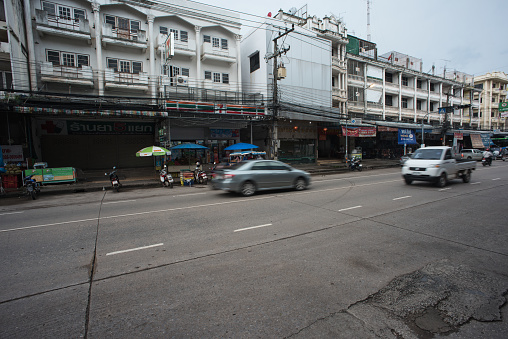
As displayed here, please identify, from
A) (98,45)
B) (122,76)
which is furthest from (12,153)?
(98,45)

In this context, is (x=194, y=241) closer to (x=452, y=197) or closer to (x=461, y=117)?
(x=452, y=197)

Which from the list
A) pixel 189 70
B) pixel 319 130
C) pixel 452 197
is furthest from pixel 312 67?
pixel 452 197

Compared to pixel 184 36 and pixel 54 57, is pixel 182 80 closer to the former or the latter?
pixel 184 36

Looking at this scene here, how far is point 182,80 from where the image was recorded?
19984mm

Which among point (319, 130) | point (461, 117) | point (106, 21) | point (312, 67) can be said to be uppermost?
point (106, 21)

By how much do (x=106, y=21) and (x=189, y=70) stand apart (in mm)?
6599

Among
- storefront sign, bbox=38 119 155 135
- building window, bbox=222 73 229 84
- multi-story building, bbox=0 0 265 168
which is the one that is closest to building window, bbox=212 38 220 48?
multi-story building, bbox=0 0 265 168

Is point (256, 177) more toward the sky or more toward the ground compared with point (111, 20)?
more toward the ground

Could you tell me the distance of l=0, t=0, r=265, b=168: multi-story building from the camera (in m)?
16.3

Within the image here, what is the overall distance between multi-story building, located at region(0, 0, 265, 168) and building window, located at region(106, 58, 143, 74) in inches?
2.8

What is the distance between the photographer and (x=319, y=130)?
28.2m

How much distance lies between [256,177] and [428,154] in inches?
334

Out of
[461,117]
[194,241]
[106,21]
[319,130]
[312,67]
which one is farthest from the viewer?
[461,117]

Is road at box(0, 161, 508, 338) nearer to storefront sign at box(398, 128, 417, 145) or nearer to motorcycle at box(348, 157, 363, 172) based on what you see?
motorcycle at box(348, 157, 363, 172)
